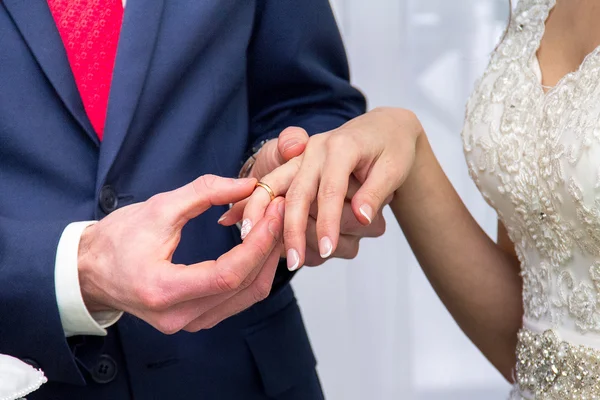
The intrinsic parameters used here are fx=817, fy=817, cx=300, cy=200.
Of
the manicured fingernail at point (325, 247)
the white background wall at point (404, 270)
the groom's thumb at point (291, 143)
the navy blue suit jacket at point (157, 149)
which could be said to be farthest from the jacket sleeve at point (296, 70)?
the white background wall at point (404, 270)

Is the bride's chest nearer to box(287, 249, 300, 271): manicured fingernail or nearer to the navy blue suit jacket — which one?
the navy blue suit jacket

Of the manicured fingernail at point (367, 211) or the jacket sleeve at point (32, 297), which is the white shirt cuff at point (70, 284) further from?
the manicured fingernail at point (367, 211)

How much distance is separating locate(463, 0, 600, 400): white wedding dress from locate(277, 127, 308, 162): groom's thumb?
0.28 m

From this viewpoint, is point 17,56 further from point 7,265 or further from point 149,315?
point 149,315

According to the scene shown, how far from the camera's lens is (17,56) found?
1.10 metres

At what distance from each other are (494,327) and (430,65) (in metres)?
1.37

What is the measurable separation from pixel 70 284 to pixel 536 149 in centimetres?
66

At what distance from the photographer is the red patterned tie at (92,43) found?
1129mm

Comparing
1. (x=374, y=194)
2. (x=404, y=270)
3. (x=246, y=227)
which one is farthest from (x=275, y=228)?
(x=404, y=270)

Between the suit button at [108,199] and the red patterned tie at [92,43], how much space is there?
0.27ft

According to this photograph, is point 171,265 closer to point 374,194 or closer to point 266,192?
point 266,192

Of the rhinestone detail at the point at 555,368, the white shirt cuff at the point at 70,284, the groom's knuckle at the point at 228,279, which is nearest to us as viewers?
the groom's knuckle at the point at 228,279

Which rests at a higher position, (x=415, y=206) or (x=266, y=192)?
(x=266, y=192)

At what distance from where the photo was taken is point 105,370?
1.13m
